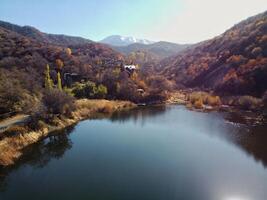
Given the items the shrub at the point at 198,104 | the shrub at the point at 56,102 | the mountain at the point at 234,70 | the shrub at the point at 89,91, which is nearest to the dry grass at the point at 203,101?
the shrub at the point at 198,104

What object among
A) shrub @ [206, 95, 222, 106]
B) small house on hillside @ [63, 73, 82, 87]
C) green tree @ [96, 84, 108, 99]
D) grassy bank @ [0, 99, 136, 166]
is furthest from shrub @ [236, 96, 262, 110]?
small house on hillside @ [63, 73, 82, 87]

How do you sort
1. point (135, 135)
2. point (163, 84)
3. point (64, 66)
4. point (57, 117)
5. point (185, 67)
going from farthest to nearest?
point (185, 67), point (64, 66), point (163, 84), point (57, 117), point (135, 135)

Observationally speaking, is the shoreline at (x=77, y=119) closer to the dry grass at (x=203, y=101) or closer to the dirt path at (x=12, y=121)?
the dry grass at (x=203, y=101)

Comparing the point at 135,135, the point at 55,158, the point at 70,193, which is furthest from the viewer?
the point at 135,135

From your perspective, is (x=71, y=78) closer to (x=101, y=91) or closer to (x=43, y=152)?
(x=101, y=91)

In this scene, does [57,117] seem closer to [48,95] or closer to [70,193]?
[48,95]

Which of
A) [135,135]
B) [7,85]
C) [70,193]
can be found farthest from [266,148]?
[7,85]

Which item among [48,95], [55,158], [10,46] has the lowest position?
[55,158]

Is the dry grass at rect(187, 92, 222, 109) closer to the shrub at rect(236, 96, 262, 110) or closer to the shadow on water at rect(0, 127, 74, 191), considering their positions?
the shrub at rect(236, 96, 262, 110)
